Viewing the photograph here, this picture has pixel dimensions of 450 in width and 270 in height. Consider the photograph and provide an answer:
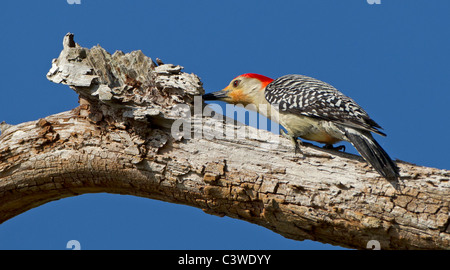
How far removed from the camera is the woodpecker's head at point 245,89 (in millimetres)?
7477

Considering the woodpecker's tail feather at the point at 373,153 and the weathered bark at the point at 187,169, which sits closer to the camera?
the weathered bark at the point at 187,169

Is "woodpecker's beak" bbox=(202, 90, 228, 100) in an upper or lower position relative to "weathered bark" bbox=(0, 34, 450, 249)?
upper

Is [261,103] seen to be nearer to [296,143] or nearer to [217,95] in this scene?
[217,95]

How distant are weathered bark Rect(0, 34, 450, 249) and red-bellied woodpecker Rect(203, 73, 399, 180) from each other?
0.24 metres

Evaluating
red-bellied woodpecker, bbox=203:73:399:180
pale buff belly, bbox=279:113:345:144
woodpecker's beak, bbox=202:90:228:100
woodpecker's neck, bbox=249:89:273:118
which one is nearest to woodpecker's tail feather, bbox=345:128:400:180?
red-bellied woodpecker, bbox=203:73:399:180

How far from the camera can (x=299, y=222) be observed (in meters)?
5.09

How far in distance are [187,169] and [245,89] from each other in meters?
2.52

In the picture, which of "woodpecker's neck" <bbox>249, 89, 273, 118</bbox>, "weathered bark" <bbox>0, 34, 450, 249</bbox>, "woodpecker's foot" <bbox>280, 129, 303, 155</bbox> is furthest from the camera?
"woodpecker's neck" <bbox>249, 89, 273, 118</bbox>

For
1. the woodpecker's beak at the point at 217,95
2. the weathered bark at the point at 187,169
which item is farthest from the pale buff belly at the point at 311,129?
the woodpecker's beak at the point at 217,95

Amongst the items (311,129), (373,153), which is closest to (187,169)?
(311,129)

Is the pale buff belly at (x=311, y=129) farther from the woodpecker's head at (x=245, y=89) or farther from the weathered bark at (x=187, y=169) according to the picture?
the woodpecker's head at (x=245, y=89)

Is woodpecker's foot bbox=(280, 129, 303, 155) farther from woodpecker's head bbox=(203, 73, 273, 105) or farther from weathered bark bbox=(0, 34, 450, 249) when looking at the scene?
woodpecker's head bbox=(203, 73, 273, 105)

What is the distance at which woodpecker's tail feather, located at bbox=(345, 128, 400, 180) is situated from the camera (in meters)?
5.03
